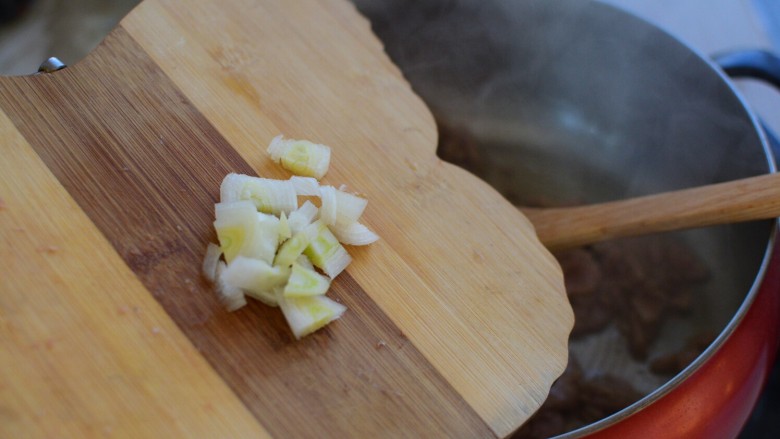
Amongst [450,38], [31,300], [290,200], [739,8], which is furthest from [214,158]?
[739,8]

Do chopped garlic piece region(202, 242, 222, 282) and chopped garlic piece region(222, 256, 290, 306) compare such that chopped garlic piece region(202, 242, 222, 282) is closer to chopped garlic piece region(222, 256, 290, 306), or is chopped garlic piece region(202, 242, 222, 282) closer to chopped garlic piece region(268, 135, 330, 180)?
chopped garlic piece region(222, 256, 290, 306)

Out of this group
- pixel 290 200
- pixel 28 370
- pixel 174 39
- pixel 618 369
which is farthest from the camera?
pixel 618 369

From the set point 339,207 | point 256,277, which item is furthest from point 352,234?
point 256,277

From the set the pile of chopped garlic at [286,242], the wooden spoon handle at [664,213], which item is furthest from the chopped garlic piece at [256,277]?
the wooden spoon handle at [664,213]

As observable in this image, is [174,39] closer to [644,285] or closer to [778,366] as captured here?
[644,285]

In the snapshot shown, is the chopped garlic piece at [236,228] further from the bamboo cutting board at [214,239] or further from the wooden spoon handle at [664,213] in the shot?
the wooden spoon handle at [664,213]

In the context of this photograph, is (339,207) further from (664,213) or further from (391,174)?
(664,213)
